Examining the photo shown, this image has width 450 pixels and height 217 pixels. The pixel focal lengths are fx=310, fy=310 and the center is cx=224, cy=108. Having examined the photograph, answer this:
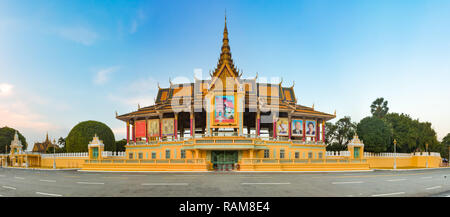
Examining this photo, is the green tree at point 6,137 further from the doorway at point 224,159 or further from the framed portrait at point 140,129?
the doorway at point 224,159

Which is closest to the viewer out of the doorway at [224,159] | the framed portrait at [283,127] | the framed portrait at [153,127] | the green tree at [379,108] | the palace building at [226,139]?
the palace building at [226,139]

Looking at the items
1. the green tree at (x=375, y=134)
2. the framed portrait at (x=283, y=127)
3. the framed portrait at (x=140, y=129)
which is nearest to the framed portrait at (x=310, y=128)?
the framed portrait at (x=283, y=127)

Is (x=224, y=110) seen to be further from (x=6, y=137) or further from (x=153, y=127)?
(x=6, y=137)

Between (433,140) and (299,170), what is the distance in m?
54.9

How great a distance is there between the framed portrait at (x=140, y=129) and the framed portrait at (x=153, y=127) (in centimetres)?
128

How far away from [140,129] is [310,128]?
102ft

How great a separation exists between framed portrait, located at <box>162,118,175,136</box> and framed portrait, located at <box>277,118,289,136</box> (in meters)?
18.0

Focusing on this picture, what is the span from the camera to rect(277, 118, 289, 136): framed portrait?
52112mm

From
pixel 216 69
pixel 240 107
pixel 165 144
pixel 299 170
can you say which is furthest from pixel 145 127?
pixel 299 170

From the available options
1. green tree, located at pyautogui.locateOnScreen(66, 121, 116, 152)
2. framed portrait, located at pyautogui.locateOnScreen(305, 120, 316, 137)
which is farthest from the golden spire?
green tree, located at pyautogui.locateOnScreen(66, 121, 116, 152)

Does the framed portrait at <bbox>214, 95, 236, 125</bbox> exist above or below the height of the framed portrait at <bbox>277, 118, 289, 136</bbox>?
above

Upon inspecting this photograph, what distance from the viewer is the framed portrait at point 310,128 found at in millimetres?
55347

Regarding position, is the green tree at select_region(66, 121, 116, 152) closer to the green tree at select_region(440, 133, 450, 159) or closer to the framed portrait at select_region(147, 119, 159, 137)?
the framed portrait at select_region(147, 119, 159, 137)
